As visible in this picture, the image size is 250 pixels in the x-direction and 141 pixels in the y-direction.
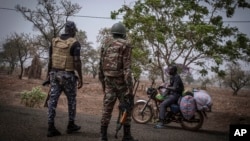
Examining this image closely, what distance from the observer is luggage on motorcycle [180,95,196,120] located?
774 centimetres

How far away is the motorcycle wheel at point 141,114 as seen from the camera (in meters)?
8.63

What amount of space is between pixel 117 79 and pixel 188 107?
12.0 ft

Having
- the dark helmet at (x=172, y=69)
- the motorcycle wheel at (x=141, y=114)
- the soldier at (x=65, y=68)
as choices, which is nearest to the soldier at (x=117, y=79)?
the soldier at (x=65, y=68)

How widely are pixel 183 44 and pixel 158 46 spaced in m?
1.17

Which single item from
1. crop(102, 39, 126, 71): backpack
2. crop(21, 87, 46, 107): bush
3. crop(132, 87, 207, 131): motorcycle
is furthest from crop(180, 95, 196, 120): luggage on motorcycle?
crop(21, 87, 46, 107): bush

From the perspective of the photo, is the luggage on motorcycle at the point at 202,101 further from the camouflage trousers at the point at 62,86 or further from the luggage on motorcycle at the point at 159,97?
the camouflage trousers at the point at 62,86

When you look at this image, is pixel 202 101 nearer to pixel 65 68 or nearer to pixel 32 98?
pixel 65 68

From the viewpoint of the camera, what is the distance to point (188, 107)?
25.4 feet

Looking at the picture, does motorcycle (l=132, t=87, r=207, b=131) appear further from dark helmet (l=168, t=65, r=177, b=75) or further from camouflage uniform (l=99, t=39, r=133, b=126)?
camouflage uniform (l=99, t=39, r=133, b=126)

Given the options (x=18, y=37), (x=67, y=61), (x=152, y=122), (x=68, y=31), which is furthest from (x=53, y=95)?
(x=18, y=37)

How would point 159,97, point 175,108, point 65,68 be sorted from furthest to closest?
1. point 159,97
2. point 175,108
3. point 65,68

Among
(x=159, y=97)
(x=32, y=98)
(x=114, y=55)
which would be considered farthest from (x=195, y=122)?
(x=32, y=98)

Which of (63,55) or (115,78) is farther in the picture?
(63,55)

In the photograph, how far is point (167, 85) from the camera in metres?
8.29
